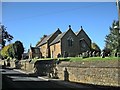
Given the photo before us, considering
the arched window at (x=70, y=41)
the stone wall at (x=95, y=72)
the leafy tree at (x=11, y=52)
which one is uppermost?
the arched window at (x=70, y=41)

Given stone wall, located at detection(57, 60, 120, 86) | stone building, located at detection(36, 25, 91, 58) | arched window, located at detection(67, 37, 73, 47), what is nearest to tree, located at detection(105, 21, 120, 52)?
stone building, located at detection(36, 25, 91, 58)

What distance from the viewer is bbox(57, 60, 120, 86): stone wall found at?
3087cm

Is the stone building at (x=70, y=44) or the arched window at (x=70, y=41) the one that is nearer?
the stone building at (x=70, y=44)

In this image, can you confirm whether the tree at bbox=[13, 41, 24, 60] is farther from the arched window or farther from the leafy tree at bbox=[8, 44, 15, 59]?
the arched window

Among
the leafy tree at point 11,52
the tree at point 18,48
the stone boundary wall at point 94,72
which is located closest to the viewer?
the stone boundary wall at point 94,72

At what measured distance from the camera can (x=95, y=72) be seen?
34094 mm

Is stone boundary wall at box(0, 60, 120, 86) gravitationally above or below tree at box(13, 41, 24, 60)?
below

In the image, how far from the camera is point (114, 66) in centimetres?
3070

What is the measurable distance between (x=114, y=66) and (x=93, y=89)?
14.1ft

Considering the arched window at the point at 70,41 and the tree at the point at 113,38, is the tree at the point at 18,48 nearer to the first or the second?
the arched window at the point at 70,41

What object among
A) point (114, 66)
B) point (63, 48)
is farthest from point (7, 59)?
point (114, 66)

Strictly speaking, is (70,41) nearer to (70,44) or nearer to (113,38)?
(70,44)

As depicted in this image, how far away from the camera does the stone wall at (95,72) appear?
30.9 meters

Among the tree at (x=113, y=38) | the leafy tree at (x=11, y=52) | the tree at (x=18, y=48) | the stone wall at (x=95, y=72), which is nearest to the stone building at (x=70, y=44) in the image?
the tree at (x=113, y=38)
